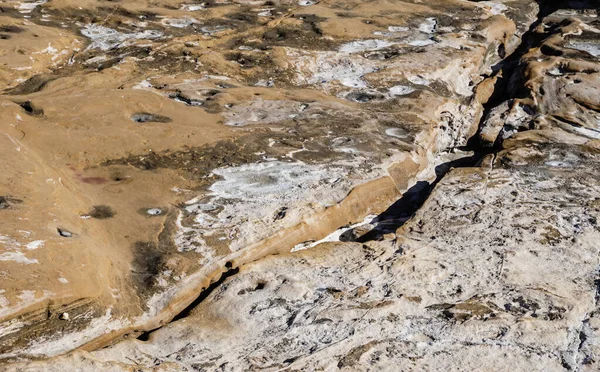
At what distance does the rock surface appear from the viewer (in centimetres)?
405

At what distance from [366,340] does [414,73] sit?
4.12m

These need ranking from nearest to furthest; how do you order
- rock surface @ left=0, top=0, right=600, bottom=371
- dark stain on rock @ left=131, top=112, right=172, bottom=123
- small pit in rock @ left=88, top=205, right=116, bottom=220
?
1. rock surface @ left=0, top=0, right=600, bottom=371
2. small pit in rock @ left=88, top=205, right=116, bottom=220
3. dark stain on rock @ left=131, top=112, right=172, bottom=123

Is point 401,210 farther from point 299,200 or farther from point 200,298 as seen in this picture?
point 200,298

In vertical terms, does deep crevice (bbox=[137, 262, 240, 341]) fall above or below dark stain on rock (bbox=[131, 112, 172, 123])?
below

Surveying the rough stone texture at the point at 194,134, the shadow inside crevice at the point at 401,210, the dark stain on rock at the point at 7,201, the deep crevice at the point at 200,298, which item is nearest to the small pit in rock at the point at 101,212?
the rough stone texture at the point at 194,134

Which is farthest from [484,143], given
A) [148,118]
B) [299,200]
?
[148,118]

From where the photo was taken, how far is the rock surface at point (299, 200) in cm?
405

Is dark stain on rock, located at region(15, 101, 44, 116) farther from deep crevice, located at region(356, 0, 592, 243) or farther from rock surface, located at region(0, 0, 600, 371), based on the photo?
deep crevice, located at region(356, 0, 592, 243)

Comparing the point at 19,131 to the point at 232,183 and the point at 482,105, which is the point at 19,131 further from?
the point at 482,105

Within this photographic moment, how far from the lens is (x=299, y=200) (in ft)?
17.3

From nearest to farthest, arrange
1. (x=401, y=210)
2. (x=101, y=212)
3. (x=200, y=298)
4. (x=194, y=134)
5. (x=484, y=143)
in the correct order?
(x=200, y=298) < (x=101, y=212) < (x=401, y=210) < (x=194, y=134) < (x=484, y=143)

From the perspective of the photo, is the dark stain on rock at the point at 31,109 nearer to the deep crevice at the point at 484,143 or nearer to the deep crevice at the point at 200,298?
the deep crevice at the point at 200,298

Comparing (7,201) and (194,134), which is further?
(194,134)

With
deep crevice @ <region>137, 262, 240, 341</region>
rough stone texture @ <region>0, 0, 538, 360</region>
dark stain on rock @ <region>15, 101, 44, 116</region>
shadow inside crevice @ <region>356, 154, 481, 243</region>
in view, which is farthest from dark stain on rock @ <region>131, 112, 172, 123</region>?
deep crevice @ <region>137, 262, 240, 341</region>
